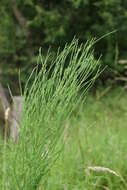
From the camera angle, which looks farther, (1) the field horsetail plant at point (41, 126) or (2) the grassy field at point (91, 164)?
(2) the grassy field at point (91, 164)

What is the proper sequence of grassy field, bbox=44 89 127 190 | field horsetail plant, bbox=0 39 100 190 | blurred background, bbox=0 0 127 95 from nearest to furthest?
field horsetail plant, bbox=0 39 100 190
grassy field, bbox=44 89 127 190
blurred background, bbox=0 0 127 95

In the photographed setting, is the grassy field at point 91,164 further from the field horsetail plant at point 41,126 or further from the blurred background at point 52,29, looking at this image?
the blurred background at point 52,29

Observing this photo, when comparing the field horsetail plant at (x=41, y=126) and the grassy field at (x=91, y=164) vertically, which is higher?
the field horsetail plant at (x=41, y=126)

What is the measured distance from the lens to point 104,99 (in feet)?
25.0

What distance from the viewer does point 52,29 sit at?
300 inches

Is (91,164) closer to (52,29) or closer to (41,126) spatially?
(41,126)

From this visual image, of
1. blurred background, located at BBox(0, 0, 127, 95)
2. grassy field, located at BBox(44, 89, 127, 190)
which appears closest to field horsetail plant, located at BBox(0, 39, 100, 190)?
grassy field, located at BBox(44, 89, 127, 190)

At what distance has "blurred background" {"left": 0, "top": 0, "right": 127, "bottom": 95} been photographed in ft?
25.0

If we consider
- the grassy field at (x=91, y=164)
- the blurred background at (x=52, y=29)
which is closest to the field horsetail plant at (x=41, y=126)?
the grassy field at (x=91, y=164)

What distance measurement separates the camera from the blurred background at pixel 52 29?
7.63 metres

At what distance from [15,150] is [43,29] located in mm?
6649

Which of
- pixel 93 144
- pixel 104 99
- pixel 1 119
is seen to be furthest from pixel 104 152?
pixel 104 99

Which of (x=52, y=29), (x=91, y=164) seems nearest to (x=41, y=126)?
(x=91, y=164)

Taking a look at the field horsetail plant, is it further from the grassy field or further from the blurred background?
the blurred background
